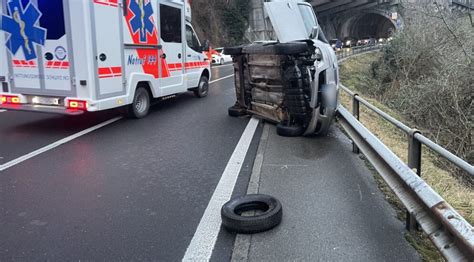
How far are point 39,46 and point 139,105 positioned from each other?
7.99 ft

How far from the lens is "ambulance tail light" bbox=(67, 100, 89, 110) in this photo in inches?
313

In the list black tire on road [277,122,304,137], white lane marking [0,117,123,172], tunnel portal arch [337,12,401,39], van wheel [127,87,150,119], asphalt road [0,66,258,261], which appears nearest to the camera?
asphalt road [0,66,258,261]

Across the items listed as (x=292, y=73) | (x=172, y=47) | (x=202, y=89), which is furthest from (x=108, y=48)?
(x=202, y=89)

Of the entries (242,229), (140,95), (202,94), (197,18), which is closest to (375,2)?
(197,18)

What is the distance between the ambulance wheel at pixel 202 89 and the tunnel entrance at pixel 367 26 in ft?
241

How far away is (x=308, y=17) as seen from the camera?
27.7ft

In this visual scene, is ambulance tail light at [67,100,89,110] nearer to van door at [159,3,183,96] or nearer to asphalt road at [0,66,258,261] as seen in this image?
→ asphalt road at [0,66,258,261]

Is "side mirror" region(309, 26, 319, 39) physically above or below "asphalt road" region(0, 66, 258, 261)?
above

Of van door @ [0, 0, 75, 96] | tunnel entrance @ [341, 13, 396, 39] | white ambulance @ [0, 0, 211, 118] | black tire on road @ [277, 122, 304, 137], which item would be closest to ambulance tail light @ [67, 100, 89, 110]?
white ambulance @ [0, 0, 211, 118]

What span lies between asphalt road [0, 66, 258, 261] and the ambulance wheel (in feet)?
13.8

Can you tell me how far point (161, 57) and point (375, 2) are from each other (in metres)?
59.5

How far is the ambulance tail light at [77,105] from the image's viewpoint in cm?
794

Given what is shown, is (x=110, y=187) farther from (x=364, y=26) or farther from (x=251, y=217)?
(x=364, y=26)

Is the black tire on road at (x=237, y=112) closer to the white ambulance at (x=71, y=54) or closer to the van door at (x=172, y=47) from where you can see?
the van door at (x=172, y=47)
